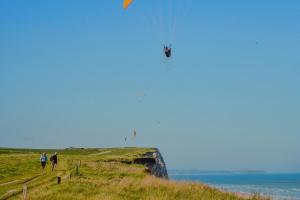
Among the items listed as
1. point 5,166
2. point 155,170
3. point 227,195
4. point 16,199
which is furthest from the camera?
point 155,170

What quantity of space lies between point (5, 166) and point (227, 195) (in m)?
25.4

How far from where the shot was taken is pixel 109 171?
46531mm

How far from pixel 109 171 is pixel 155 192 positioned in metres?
14.7

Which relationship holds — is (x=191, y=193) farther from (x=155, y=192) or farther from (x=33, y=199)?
(x=33, y=199)

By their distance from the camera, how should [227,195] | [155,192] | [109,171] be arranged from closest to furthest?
[155,192] → [227,195] → [109,171]

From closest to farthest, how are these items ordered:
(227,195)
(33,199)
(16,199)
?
(33,199)
(16,199)
(227,195)

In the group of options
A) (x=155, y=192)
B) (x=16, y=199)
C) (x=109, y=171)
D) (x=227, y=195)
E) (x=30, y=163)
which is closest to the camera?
(x=16, y=199)

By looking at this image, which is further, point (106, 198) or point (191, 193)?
point (191, 193)

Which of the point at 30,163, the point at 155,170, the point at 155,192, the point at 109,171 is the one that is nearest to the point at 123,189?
the point at 155,192

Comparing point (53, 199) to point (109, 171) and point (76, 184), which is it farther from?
point (109, 171)

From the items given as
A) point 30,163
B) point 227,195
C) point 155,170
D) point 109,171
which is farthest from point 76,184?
point 155,170

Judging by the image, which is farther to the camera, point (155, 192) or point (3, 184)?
point (3, 184)

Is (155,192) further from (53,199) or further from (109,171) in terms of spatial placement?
(109,171)

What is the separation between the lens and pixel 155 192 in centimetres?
3247
